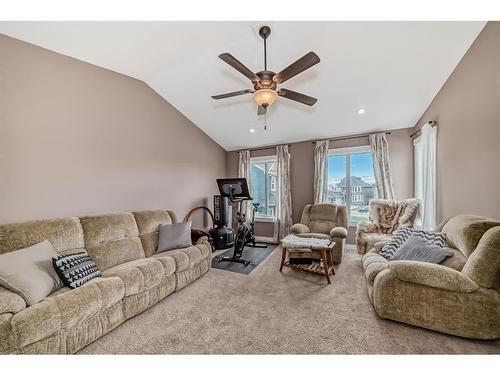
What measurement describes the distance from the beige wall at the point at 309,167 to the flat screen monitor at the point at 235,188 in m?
1.54

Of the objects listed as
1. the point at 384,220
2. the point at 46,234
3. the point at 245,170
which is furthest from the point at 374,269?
the point at 245,170

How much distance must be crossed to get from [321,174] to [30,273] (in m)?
4.58

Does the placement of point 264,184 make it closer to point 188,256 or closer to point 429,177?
point 188,256

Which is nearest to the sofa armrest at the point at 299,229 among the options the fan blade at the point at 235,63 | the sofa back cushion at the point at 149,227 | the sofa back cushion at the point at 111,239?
the sofa back cushion at the point at 149,227

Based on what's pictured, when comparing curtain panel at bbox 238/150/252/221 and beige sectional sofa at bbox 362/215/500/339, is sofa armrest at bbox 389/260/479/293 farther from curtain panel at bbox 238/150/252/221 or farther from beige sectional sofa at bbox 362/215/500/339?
curtain panel at bbox 238/150/252/221

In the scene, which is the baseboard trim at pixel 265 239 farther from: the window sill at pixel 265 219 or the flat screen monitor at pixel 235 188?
the flat screen monitor at pixel 235 188

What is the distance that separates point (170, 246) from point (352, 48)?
351 centimetres

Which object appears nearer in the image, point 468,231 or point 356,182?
point 468,231

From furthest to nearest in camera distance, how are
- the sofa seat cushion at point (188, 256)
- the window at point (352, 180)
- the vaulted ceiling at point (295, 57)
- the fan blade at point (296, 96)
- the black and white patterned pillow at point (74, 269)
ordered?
the window at point (352, 180) → the sofa seat cushion at point (188, 256) → the fan blade at point (296, 96) → the vaulted ceiling at point (295, 57) → the black and white patterned pillow at point (74, 269)

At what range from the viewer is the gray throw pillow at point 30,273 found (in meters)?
1.50

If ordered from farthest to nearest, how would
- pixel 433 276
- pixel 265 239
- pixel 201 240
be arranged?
pixel 265 239 < pixel 201 240 < pixel 433 276

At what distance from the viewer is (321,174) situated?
14.9 feet

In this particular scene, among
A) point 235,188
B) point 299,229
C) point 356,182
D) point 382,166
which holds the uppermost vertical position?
point 382,166
